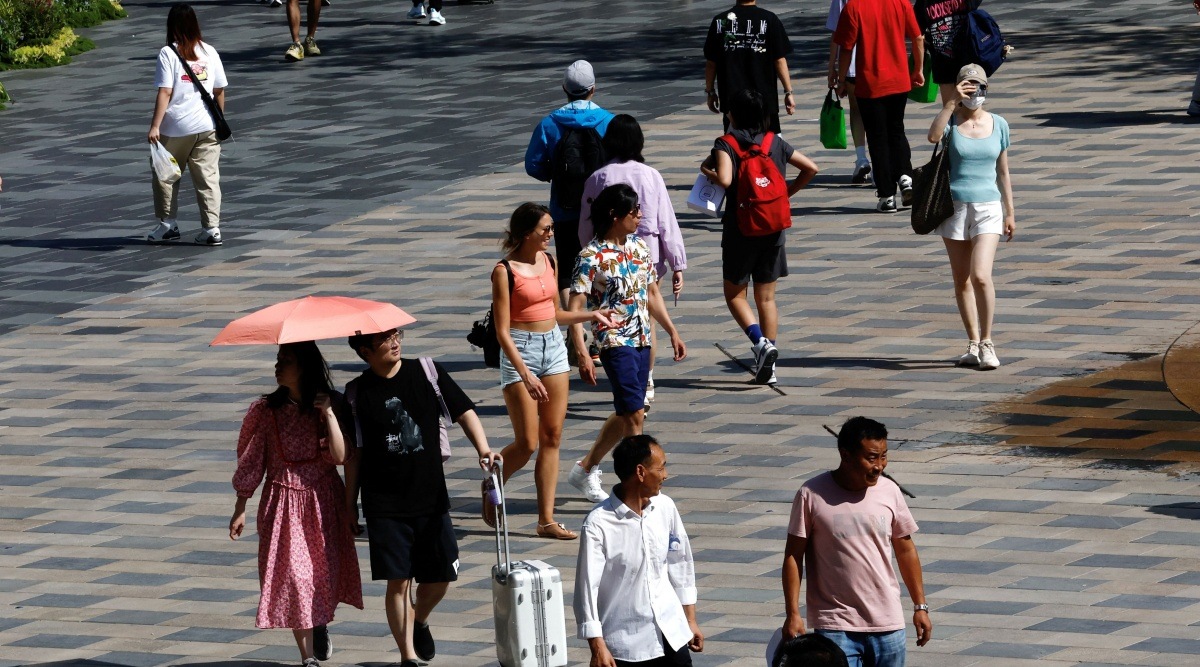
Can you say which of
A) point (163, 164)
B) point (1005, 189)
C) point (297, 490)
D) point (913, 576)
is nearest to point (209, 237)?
point (163, 164)

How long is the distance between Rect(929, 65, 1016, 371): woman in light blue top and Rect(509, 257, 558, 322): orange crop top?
3312mm

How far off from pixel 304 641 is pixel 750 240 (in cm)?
493

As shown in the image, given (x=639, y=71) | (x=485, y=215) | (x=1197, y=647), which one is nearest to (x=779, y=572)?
(x=1197, y=647)

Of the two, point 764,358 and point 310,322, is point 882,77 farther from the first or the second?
point 310,322

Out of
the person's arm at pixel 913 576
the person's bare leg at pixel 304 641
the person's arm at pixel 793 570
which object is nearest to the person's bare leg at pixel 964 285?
the person's bare leg at pixel 304 641

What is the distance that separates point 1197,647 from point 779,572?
1973mm

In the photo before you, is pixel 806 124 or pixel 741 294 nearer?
pixel 741 294

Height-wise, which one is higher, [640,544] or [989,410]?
[640,544]

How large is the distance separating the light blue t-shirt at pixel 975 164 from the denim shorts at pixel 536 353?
3398 mm

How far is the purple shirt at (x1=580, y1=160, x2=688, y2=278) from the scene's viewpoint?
38.0ft

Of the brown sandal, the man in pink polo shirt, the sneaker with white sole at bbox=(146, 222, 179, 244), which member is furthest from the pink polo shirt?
the sneaker with white sole at bbox=(146, 222, 179, 244)

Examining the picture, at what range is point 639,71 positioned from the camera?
23.8 meters

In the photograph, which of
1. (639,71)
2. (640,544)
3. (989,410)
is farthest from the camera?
(639,71)

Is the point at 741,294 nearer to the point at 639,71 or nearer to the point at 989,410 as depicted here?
the point at 989,410
